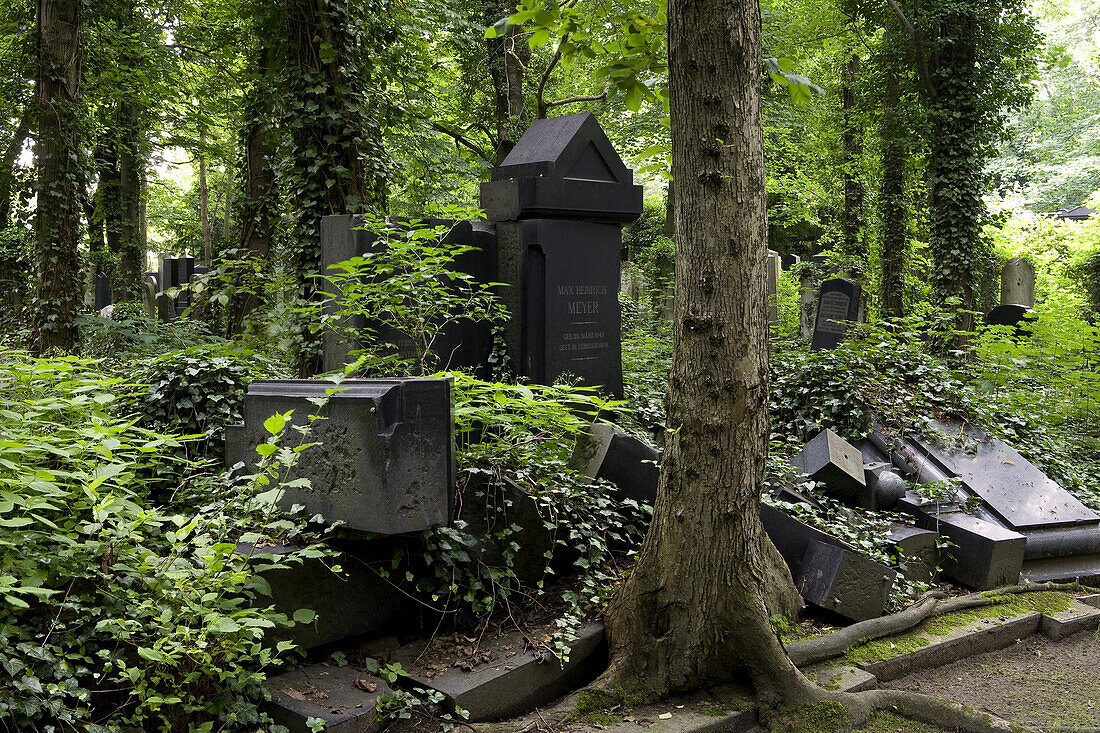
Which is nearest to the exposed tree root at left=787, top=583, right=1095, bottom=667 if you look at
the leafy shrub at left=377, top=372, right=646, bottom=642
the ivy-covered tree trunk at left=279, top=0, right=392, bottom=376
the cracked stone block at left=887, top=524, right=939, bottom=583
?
the cracked stone block at left=887, top=524, right=939, bottom=583

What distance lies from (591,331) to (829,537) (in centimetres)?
307

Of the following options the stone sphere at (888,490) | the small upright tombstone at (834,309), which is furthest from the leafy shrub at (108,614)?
the small upright tombstone at (834,309)

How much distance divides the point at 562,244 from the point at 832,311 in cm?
683

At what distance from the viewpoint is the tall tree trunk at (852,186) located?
16.5 metres

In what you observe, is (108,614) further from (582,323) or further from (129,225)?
(129,225)

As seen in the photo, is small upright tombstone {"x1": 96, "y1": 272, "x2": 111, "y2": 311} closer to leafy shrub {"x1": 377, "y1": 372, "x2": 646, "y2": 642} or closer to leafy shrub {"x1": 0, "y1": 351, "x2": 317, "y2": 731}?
leafy shrub {"x1": 377, "y1": 372, "x2": 646, "y2": 642}

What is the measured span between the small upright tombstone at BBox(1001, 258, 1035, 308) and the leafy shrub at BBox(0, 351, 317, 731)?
734 inches

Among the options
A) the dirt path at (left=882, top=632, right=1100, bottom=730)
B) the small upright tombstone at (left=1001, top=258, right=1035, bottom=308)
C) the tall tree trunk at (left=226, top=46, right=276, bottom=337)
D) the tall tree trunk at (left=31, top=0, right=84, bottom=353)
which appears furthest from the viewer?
the small upright tombstone at (left=1001, top=258, right=1035, bottom=308)

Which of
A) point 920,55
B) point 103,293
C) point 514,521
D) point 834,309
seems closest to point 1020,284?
point 920,55

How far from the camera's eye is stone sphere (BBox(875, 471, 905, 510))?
19.1ft

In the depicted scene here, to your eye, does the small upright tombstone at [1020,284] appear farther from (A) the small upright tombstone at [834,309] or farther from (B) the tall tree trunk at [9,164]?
(B) the tall tree trunk at [9,164]

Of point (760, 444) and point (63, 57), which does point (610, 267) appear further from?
point (63, 57)

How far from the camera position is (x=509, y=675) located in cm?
339

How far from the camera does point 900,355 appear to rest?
7.98 m
